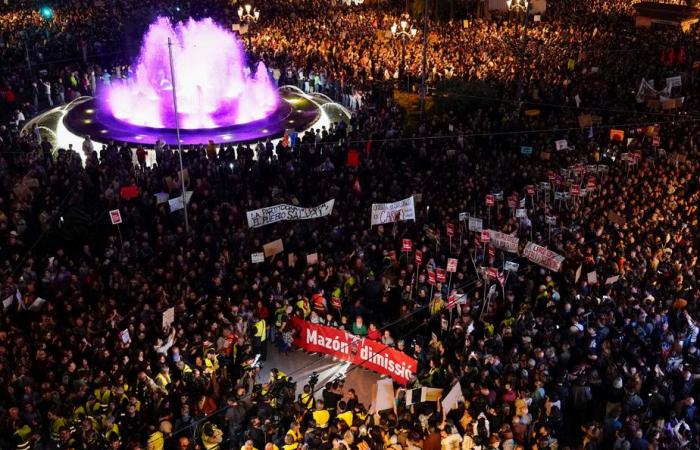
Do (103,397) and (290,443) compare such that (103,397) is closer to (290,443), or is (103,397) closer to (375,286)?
(290,443)

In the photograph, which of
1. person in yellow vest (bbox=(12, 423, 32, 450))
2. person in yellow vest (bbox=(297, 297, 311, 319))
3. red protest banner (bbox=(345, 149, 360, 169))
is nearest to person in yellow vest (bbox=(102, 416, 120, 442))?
person in yellow vest (bbox=(12, 423, 32, 450))

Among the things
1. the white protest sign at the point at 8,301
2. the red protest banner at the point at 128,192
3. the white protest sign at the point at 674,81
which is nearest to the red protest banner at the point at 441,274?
the red protest banner at the point at 128,192

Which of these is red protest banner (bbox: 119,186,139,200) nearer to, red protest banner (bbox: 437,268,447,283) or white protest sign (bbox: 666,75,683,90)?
red protest banner (bbox: 437,268,447,283)

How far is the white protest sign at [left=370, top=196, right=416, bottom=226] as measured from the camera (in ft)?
57.1

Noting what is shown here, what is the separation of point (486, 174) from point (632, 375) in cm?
950

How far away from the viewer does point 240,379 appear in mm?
12570

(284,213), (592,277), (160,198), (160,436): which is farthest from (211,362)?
(592,277)

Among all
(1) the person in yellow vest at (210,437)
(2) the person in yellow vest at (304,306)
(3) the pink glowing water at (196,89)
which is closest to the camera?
(1) the person in yellow vest at (210,437)

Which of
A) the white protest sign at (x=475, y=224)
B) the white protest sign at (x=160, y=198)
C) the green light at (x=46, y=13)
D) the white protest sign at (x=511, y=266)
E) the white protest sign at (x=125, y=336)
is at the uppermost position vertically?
the green light at (x=46, y=13)

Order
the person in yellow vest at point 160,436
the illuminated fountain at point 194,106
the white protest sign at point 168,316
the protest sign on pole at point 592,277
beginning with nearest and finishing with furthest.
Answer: the person in yellow vest at point 160,436 → the white protest sign at point 168,316 → the protest sign on pole at point 592,277 → the illuminated fountain at point 194,106

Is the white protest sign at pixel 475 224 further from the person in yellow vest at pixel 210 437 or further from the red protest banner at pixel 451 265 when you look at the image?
the person in yellow vest at pixel 210 437

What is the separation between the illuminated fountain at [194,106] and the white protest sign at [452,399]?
16.9 metres

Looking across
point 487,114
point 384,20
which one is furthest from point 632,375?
point 384,20

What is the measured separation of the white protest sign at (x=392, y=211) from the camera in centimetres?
1741
